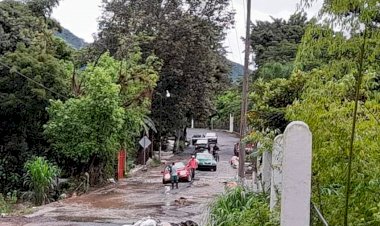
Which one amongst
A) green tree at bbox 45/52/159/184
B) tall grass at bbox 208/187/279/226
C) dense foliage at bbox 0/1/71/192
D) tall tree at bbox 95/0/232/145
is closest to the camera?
tall grass at bbox 208/187/279/226

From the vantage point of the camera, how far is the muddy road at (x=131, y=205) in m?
18.3

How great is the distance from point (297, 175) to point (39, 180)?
21.0m

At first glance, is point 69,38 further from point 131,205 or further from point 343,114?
point 343,114

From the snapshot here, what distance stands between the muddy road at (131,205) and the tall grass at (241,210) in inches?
98.6

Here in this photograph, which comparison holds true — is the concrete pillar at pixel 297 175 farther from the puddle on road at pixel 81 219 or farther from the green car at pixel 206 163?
the green car at pixel 206 163

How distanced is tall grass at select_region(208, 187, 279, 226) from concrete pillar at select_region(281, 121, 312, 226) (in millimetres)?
1525

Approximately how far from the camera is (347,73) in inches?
229

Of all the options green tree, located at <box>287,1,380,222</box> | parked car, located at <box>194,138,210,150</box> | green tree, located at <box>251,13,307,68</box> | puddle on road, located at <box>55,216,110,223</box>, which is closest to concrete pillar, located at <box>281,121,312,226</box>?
green tree, located at <box>287,1,380,222</box>

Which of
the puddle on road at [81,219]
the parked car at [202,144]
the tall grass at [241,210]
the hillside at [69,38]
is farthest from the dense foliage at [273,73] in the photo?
the hillside at [69,38]

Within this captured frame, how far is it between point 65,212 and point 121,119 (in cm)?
852

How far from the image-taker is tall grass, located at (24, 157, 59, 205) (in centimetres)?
2417

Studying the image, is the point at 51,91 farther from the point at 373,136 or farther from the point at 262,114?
the point at 373,136

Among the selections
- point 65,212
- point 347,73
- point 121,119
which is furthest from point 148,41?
point 347,73

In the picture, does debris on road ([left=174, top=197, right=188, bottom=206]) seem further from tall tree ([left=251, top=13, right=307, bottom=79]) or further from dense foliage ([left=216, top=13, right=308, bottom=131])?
tall tree ([left=251, top=13, right=307, bottom=79])
